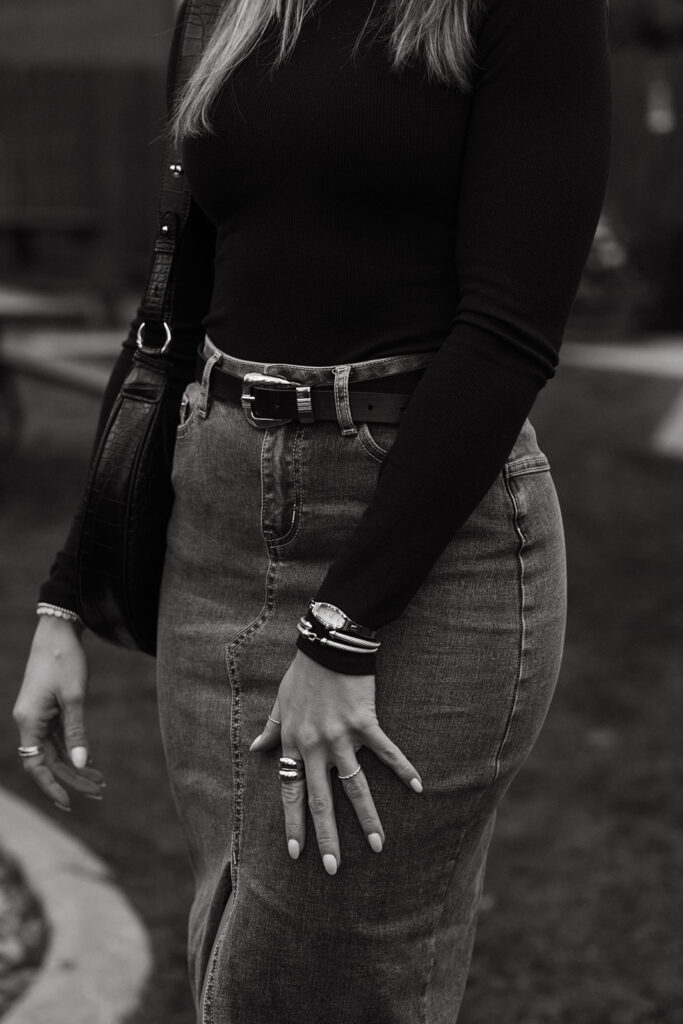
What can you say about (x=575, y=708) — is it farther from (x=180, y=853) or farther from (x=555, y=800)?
(x=180, y=853)

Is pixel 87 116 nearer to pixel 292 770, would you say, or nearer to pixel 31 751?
pixel 31 751

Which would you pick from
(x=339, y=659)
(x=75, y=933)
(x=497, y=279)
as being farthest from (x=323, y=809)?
(x=75, y=933)

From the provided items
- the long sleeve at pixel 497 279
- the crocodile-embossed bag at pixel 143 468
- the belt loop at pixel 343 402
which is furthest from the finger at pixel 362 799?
the crocodile-embossed bag at pixel 143 468

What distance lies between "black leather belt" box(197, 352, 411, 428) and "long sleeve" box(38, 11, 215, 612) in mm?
290

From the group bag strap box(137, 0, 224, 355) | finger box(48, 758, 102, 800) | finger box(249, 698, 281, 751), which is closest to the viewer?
finger box(249, 698, 281, 751)

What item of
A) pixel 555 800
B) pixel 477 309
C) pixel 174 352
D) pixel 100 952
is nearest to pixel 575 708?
pixel 555 800

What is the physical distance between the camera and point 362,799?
124cm

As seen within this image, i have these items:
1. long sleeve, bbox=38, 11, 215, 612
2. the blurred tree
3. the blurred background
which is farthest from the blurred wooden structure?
long sleeve, bbox=38, 11, 215, 612

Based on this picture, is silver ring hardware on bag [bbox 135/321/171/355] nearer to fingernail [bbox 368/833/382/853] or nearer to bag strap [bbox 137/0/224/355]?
bag strap [bbox 137/0/224/355]

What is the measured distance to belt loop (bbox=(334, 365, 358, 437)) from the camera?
4.12ft

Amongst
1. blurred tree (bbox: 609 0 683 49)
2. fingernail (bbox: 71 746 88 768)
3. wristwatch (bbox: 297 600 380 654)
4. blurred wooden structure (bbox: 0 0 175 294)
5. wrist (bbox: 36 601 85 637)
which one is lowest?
blurred wooden structure (bbox: 0 0 175 294)

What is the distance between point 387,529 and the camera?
1181mm

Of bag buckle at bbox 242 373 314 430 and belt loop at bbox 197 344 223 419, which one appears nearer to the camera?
bag buckle at bbox 242 373 314 430

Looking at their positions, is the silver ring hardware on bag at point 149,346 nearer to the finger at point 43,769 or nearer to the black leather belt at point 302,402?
the black leather belt at point 302,402
